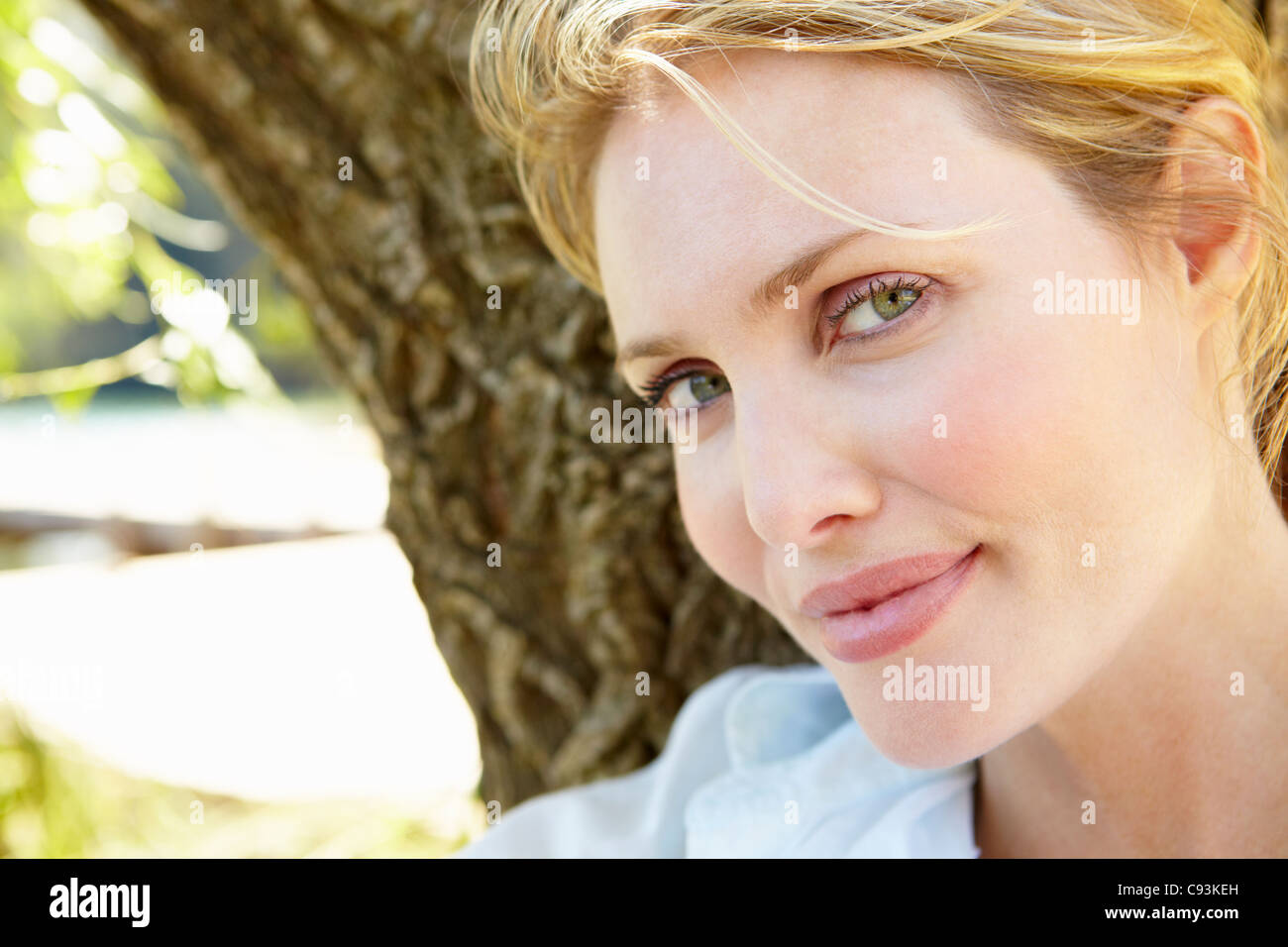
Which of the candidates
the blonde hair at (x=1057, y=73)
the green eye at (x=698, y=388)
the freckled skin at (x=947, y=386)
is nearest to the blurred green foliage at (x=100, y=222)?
the green eye at (x=698, y=388)

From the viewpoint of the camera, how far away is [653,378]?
132 centimetres

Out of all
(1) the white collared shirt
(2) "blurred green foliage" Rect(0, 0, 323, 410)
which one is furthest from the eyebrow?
(2) "blurred green foliage" Rect(0, 0, 323, 410)

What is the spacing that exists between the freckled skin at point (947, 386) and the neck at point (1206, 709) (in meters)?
0.09

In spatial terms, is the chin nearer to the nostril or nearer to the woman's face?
the woman's face

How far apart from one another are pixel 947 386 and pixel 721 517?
0.34 meters

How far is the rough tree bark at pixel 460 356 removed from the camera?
1774 millimetres

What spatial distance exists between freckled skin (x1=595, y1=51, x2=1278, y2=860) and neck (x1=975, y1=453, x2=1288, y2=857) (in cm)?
9

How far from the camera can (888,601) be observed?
1079mm

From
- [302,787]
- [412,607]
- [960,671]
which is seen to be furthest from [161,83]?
[412,607]

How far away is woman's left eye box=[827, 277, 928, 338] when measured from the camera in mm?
1032

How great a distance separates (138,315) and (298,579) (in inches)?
133

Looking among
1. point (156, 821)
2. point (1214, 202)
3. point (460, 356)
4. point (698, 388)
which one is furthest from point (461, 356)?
point (156, 821)

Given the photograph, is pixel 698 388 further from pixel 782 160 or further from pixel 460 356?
pixel 460 356

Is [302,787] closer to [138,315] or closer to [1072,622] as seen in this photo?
[138,315]
